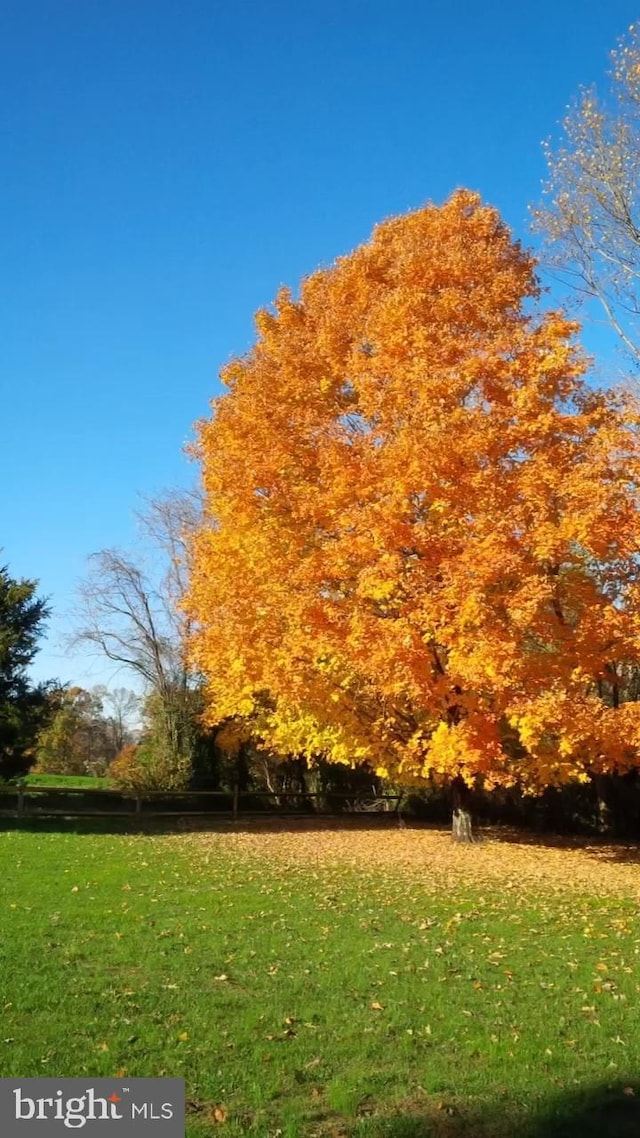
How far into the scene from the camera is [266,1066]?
16.5 feet

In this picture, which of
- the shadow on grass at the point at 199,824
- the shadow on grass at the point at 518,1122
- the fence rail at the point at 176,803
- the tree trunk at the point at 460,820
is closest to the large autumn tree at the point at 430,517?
the tree trunk at the point at 460,820

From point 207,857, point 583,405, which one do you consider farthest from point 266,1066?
point 583,405

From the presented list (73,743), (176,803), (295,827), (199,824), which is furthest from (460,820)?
(73,743)

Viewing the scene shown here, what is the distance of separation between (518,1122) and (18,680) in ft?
73.2

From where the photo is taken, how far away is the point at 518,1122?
438 centimetres

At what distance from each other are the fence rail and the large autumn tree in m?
7.64

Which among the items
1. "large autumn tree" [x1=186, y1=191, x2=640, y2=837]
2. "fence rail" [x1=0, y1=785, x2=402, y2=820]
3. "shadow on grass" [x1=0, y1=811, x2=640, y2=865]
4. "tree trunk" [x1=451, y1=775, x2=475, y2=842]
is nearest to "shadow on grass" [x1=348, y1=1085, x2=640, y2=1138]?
"large autumn tree" [x1=186, y1=191, x2=640, y2=837]

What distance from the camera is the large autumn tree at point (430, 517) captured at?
1438cm

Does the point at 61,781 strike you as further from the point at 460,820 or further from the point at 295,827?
the point at 460,820

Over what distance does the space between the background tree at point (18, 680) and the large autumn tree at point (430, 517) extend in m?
7.55

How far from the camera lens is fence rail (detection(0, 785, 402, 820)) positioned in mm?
23719

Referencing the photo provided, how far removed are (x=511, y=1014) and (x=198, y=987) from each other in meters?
2.46

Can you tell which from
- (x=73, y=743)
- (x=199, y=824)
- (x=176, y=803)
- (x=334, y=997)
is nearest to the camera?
(x=334, y=997)

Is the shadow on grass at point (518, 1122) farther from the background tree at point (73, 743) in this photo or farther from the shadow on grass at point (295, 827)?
the background tree at point (73, 743)
